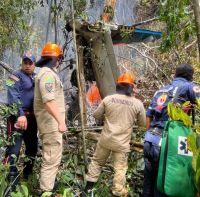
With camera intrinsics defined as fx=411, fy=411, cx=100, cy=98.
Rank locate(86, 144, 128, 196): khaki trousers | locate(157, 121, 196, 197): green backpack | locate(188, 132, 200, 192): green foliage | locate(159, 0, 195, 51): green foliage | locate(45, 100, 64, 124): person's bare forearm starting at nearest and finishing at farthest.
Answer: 1. locate(188, 132, 200, 192): green foliage
2. locate(157, 121, 196, 197): green backpack
3. locate(159, 0, 195, 51): green foliage
4. locate(45, 100, 64, 124): person's bare forearm
5. locate(86, 144, 128, 196): khaki trousers

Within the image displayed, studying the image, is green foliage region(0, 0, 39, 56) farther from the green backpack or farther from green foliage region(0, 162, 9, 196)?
the green backpack

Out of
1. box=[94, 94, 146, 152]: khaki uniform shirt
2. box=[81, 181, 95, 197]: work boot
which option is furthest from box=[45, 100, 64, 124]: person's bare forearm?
box=[81, 181, 95, 197]: work boot

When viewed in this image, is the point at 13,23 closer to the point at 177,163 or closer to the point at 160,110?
the point at 160,110

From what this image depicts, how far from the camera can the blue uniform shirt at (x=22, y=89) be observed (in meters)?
4.94

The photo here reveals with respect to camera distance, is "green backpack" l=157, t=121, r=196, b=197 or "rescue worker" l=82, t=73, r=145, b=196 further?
"rescue worker" l=82, t=73, r=145, b=196

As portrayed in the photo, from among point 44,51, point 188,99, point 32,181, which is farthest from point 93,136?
point 188,99

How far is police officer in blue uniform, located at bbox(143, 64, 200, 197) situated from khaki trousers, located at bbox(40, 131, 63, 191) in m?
1.06

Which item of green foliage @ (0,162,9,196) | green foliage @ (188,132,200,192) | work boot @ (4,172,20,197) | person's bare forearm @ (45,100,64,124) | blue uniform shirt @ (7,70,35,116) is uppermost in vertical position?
blue uniform shirt @ (7,70,35,116)

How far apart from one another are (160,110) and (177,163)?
0.70m

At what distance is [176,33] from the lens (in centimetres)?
465

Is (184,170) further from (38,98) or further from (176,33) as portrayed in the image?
(38,98)

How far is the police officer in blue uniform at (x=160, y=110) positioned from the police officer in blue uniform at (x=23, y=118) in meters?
1.46

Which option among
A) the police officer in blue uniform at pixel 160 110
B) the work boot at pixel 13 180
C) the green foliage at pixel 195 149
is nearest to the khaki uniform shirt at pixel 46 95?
the work boot at pixel 13 180

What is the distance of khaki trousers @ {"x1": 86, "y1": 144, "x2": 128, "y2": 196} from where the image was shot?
5047mm
